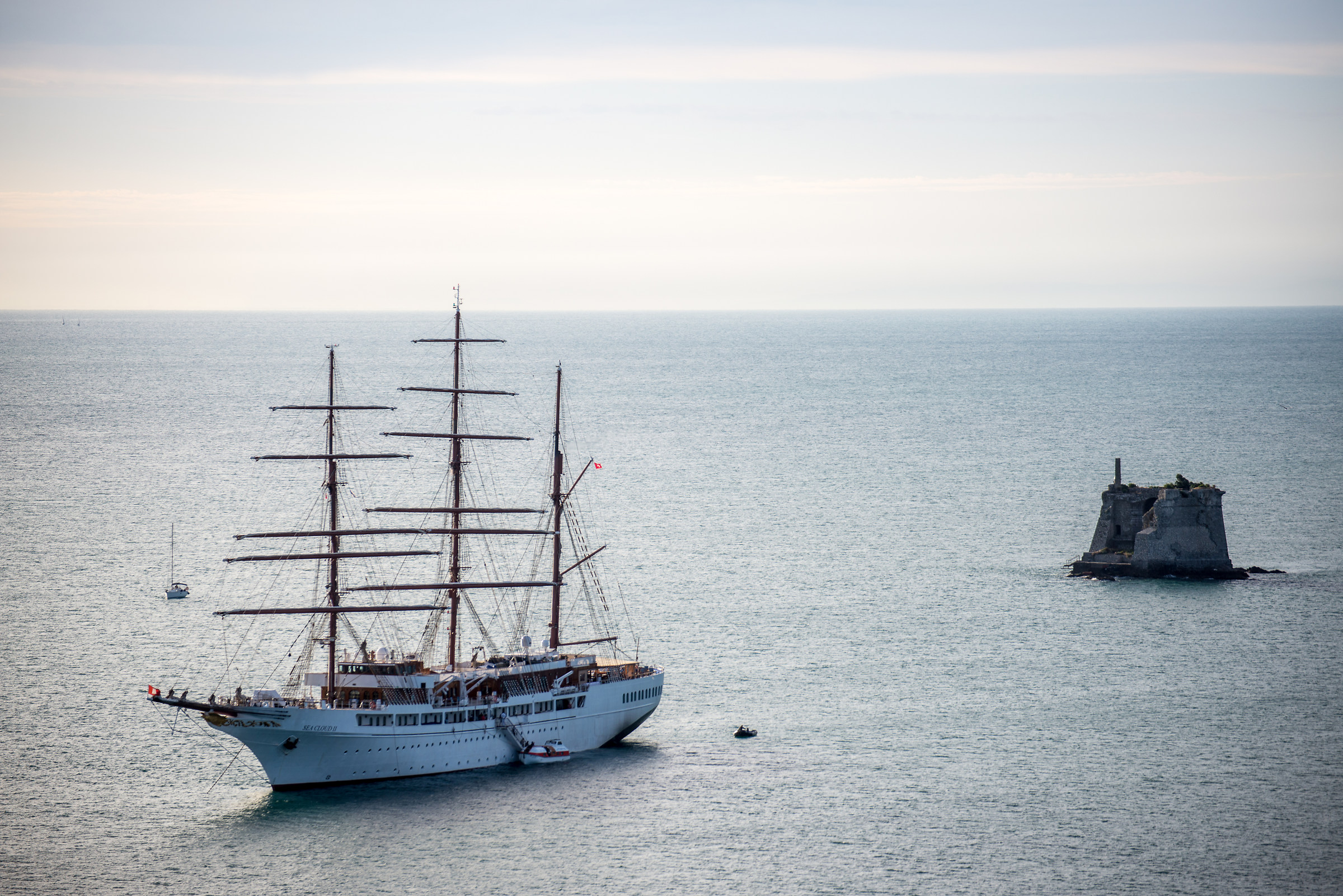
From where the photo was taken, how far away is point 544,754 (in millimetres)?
68188

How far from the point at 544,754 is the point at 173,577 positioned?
4205 centimetres

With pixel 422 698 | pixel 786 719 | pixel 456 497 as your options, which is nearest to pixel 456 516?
pixel 456 497

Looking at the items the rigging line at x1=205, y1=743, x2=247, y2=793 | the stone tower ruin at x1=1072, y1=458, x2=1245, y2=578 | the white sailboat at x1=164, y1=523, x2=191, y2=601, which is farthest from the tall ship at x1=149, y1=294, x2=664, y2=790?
the stone tower ruin at x1=1072, y1=458, x2=1245, y2=578

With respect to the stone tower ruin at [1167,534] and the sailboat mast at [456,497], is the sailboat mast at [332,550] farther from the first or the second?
the stone tower ruin at [1167,534]

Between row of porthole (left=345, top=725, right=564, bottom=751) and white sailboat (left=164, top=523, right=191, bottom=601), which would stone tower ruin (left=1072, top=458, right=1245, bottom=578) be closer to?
row of porthole (left=345, top=725, right=564, bottom=751)

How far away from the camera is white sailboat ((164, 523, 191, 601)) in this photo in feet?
310

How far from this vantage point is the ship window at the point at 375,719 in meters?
64.8

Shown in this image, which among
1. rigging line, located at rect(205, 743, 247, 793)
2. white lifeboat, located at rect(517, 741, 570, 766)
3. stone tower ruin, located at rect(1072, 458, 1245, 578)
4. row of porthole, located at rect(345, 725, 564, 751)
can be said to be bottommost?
rigging line, located at rect(205, 743, 247, 793)

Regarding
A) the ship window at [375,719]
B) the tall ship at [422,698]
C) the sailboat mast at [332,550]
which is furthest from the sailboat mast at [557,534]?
the sailboat mast at [332,550]

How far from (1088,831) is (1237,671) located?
2520 cm

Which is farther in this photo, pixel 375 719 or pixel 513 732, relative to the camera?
pixel 513 732

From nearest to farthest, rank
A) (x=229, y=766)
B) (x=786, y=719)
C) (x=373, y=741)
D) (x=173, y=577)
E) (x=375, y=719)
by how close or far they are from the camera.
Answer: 1. (x=373, y=741)
2. (x=375, y=719)
3. (x=229, y=766)
4. (x=786, y=719)
5. (x=173, y=577)

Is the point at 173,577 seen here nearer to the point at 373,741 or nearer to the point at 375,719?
the point at 375,719

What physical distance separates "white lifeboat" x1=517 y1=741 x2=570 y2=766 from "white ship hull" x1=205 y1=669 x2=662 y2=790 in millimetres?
276
